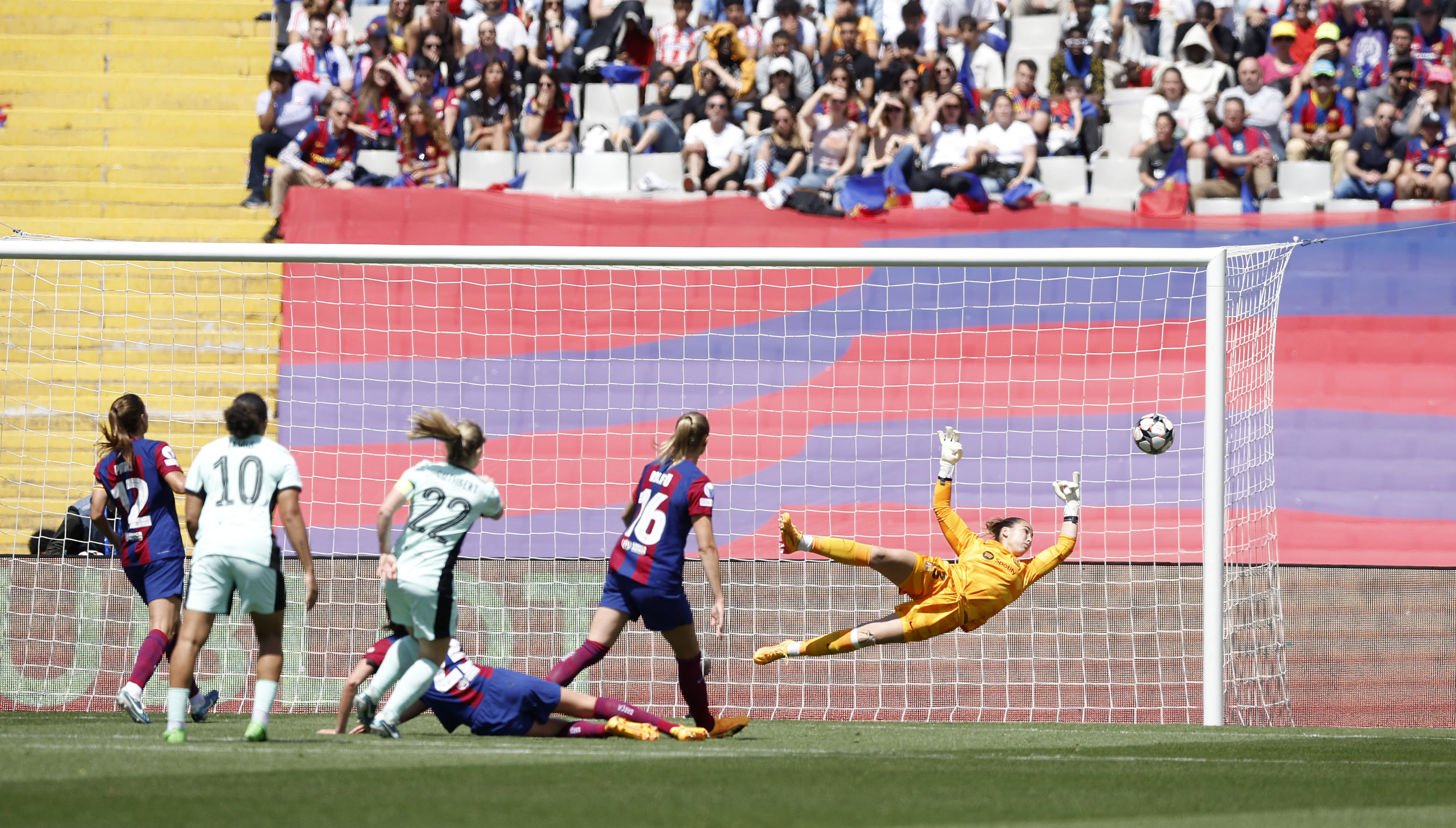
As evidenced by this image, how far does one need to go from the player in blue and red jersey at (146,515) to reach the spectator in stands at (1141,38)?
1126 cm

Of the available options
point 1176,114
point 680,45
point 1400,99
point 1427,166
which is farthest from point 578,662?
point 1400,99

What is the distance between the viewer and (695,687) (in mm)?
8211

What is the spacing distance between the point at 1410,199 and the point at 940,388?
5.12 metres

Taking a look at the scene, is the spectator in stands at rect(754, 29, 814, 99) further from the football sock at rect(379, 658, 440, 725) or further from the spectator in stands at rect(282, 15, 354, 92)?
the football sock at rect(379, 658, 440, 725)

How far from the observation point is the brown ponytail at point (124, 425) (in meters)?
8.69

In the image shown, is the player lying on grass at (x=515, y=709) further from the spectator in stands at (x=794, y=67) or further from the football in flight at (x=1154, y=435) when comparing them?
the spectator in stands at (x=794, y=67)

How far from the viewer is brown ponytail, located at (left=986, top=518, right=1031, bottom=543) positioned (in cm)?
985

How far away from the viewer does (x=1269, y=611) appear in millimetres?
10891

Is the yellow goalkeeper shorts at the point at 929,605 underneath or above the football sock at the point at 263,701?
above

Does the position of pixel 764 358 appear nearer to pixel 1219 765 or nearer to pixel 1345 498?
pixel 1345 498

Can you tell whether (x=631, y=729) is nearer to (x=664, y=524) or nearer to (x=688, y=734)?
(x=688, y=734)

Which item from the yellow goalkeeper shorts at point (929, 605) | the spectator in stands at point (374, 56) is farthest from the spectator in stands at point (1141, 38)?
the yellow goalkeeper shorts at point (929, 605)

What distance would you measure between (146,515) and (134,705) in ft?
3.75

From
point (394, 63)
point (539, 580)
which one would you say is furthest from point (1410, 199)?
point (394, 63)
